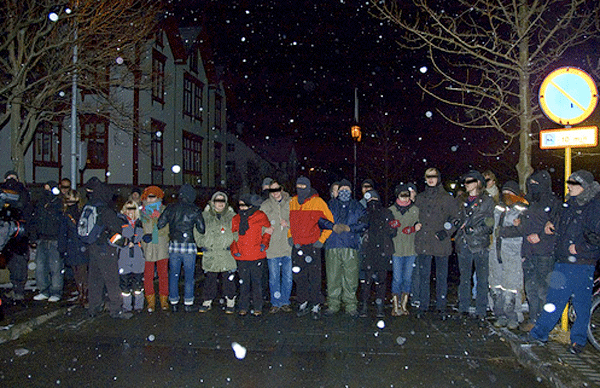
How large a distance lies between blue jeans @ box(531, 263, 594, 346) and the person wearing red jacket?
3.91m

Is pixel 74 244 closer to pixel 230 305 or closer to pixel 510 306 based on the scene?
pixel 230 305

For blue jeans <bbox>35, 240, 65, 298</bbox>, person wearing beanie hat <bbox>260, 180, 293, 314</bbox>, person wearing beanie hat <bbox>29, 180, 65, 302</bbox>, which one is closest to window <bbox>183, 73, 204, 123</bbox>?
person wearing beanie hat <bbox>29, 180, 65, 302</bbox>

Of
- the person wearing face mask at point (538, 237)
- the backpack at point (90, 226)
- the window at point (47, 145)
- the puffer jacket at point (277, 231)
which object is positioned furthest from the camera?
the window at point (47, 145)

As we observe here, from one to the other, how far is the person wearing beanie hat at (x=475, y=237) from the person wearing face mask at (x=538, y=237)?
68cm

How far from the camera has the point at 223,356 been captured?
5.67 metres

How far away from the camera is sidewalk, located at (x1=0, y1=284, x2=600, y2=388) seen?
15.6 ft

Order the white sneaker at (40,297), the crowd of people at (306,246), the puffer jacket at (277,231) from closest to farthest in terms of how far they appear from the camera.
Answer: the crowd of people at (306,246), the puffer jacket at (277,231), the white sneaker at (40,297)

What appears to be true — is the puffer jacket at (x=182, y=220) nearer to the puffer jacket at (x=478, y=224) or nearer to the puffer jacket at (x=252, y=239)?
the puffer jacket at (x=252, y=239)

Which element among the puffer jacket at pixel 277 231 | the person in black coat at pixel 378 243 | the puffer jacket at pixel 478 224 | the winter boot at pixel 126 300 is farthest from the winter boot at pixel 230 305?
the puffer jacket at pixel 478 224

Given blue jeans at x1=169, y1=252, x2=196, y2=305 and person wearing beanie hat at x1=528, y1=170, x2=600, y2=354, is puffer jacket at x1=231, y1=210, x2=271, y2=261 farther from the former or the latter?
person wearing beanie hat at x1=528, y1=170, x2=600, y2=354

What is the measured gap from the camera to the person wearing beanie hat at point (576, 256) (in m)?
5.37

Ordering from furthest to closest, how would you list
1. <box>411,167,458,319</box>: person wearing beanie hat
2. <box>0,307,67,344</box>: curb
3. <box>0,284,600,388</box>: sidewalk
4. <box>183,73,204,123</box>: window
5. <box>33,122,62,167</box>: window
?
<box>183,73,204,123</box>: window → <box>33,122,62,167</box>: window → <box>411,167,458,319</box>: person wearing beanie hat → <box>0,307,67,344</box>: curb → <box>0,284,600,388</box>: sidewalk

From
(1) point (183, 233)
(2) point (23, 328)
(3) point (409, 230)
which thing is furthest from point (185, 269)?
(3) point (409, 230)

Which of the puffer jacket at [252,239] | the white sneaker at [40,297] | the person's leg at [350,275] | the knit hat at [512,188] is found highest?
the knit hat at [512,188]
